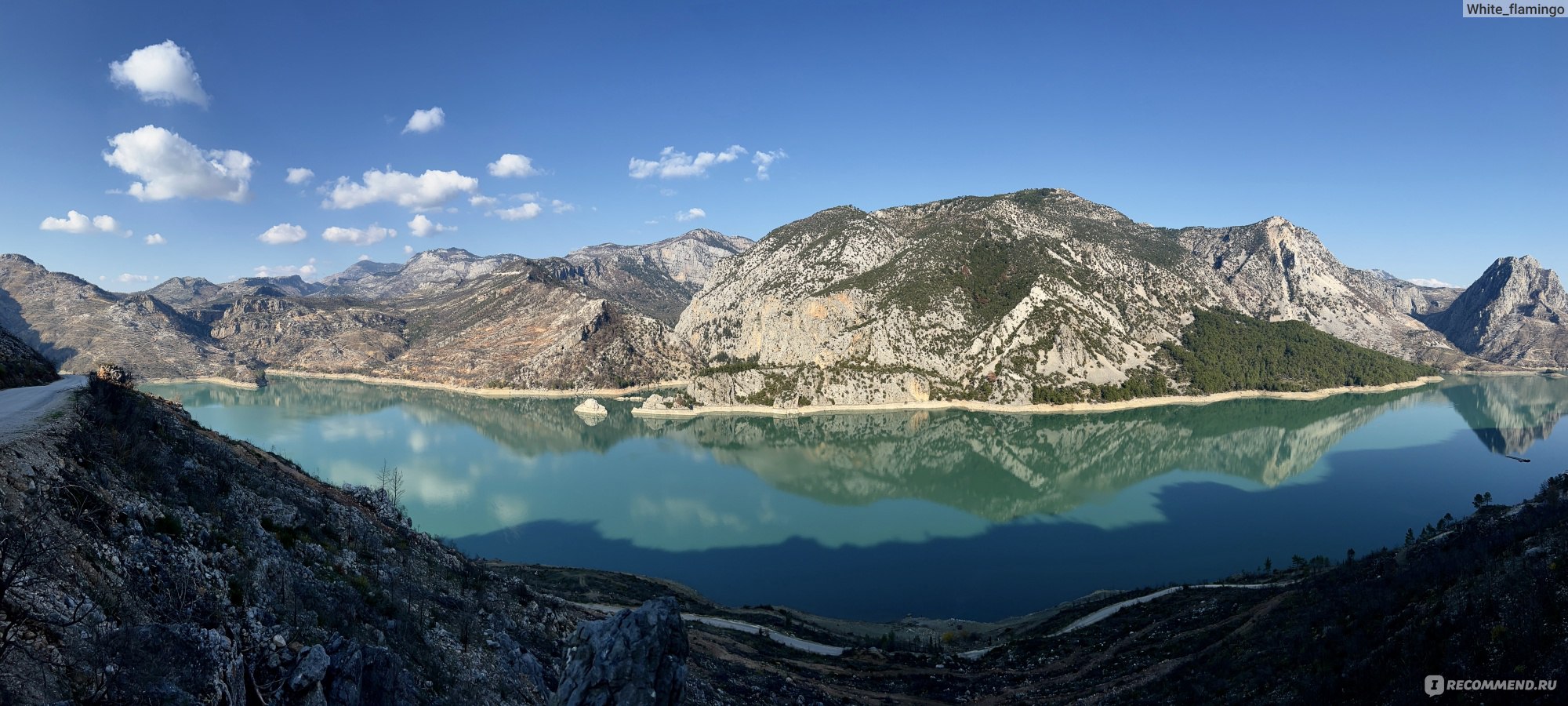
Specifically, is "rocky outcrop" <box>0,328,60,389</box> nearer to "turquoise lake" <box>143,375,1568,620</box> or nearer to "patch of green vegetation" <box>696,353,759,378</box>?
"turquoise lake" <box>143,375,1568,620</box>

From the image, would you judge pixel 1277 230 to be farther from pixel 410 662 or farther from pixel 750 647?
pixel 410 662

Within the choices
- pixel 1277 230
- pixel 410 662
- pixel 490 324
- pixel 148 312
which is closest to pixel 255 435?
pixel 490 324

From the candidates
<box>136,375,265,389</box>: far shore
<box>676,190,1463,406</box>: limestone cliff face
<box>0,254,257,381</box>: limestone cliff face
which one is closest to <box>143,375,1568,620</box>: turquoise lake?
<box>676,190,1463,406</box>: limestone cliff face

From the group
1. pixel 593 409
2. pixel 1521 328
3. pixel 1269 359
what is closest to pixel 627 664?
pixel 593 409

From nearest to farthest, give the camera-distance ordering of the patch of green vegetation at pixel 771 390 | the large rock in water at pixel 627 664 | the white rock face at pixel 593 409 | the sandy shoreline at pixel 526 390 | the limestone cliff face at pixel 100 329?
the large rock in water at pixel 627 664 → the white rock face at pixel 593 409 → the patch of green vegetation at pixel 771 390 → the sandy shoreline at pixel 526 390 → the limestone cliff face at pixel 100 329

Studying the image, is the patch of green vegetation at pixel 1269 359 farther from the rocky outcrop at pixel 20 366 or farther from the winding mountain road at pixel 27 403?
the rocky outcrop at pixel 20 366

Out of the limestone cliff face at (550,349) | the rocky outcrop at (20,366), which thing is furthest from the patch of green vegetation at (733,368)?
the rocky outcrop at (20,366)

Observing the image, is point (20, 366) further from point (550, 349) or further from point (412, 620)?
point (550, 349)
